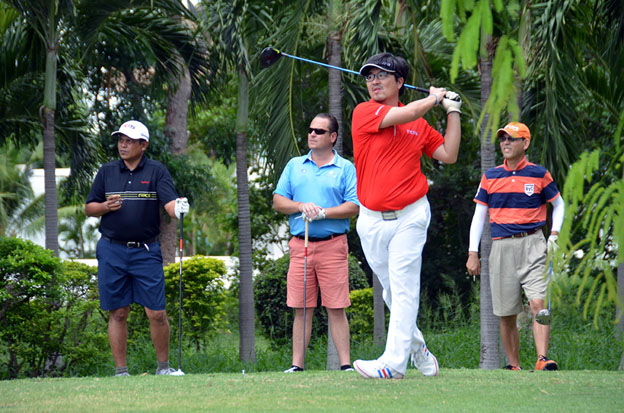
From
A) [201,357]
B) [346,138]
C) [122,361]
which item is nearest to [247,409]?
[122,361]

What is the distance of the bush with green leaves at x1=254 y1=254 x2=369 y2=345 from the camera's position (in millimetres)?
12344

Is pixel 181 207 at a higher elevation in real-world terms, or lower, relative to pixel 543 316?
higher

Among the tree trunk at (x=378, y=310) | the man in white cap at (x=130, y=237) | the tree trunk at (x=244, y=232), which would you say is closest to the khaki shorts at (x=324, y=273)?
the man in white cap at (x=130, y=237)

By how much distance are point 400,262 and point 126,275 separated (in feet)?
8.89

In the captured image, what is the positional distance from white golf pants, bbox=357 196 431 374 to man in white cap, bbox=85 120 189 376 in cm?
201

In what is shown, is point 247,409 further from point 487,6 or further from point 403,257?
point 487,6

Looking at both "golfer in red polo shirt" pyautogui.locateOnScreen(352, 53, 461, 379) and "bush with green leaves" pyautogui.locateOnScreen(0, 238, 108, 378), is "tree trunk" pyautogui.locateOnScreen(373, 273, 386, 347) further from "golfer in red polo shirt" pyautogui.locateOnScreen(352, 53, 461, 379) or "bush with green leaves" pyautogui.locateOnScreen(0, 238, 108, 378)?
"golfer in red polo shirt" pyautogui.locateOnScreen(352, 53, 461, 379)

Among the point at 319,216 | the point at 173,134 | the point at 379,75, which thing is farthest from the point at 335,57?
the point at 173,134

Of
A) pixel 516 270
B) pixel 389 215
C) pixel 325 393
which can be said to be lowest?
pixel 325 393

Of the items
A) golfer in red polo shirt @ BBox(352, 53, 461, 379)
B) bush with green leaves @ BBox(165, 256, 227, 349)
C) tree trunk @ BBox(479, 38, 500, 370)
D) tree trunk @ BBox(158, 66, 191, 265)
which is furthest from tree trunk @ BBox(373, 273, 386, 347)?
tree trunk @ BBox(158, 66, 191, 265)

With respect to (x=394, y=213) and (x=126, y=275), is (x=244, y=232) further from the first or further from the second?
(x=394, y=213)

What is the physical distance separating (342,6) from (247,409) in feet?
22.2

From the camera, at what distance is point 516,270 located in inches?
279

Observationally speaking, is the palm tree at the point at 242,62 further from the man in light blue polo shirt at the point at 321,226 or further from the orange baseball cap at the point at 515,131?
the orange baseball cap at the point at 515,131
